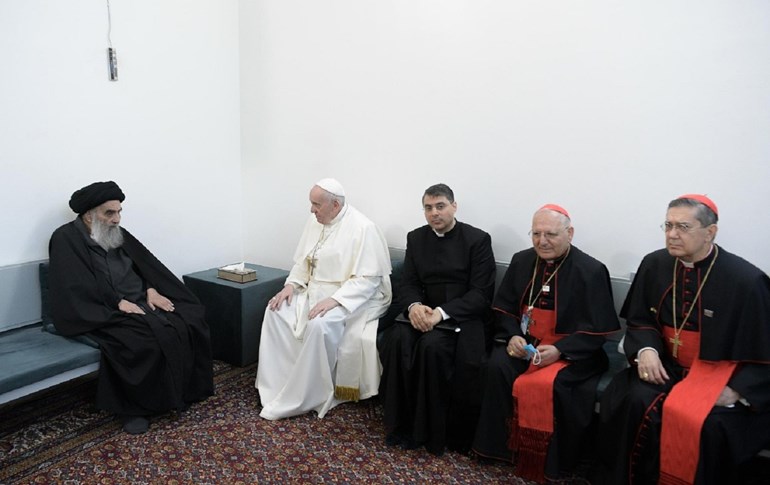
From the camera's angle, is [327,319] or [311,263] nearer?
[327,319]

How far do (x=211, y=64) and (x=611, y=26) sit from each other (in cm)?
332

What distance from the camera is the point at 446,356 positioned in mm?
3014

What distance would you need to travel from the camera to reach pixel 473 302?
3.30 meters

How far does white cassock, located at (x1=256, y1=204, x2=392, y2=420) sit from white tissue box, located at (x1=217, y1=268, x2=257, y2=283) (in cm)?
46

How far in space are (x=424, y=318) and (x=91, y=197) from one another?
89.6 inches

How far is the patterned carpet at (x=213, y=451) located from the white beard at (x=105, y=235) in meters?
1.06

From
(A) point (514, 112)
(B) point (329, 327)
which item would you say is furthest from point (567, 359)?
(A) point (514, 112)

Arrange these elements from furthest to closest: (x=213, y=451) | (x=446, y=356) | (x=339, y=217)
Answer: (x=339, y=217), (x=446, y=356), (x=213, y=451)

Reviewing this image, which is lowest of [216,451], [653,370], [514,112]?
[216,451]

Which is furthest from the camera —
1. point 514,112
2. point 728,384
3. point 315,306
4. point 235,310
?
point 235,310

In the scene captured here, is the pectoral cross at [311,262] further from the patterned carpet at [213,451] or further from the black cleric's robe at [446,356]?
the patterned carpet at [213,451]

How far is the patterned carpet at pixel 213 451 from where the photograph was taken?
8.82 ft

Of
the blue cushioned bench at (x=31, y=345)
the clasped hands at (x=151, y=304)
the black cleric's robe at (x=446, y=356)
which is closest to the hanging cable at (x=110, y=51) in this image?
the blue cushioned bench at (x=31, y=345)

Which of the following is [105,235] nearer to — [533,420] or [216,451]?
[216,451]
